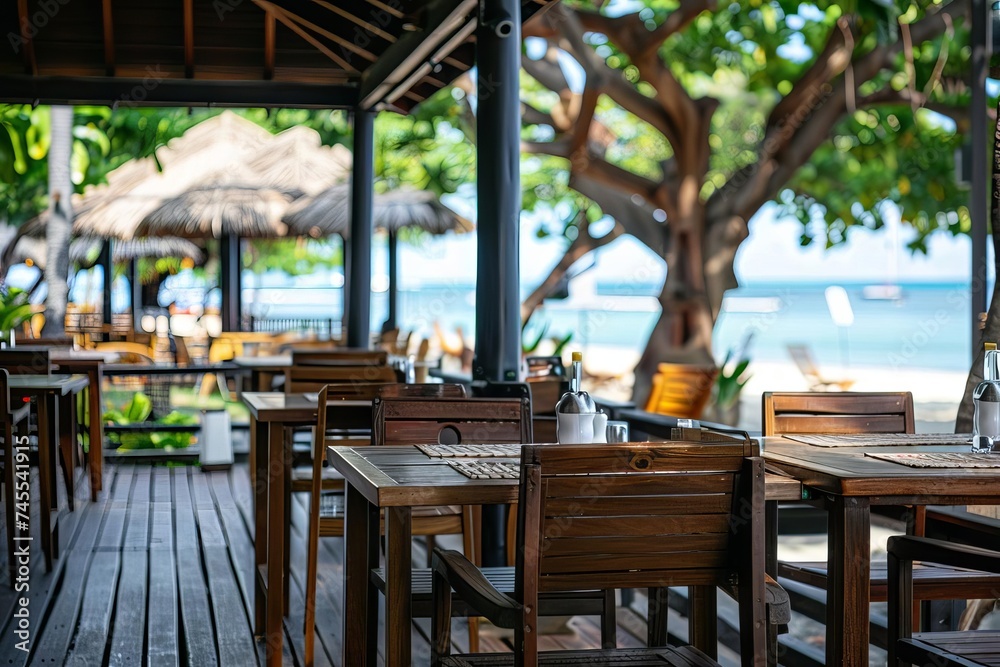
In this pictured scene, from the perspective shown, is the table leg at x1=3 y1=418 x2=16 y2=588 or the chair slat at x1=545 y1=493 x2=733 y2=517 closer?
the chair slat at x1=545 y1=493 x2=733 y2=517

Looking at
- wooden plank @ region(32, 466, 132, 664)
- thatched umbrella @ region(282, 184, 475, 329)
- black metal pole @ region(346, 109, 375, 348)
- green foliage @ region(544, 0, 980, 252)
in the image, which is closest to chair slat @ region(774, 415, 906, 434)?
wooden plank @ region(32, 466, 132, 664)

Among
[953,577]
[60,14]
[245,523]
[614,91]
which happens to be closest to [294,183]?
[614,91]

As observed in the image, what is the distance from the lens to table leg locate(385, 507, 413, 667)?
227 centimetres

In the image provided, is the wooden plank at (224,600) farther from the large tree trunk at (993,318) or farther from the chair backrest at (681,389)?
the large tree trunk at (993,318)

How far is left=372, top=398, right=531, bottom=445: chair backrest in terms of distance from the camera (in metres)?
3.15

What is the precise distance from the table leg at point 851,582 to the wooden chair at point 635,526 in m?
0.33

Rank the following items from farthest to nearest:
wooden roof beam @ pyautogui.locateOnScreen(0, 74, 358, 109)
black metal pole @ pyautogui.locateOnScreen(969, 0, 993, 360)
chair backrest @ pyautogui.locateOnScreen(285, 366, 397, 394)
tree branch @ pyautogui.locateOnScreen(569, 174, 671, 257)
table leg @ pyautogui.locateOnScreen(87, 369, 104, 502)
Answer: tree branch @ pyautogui.locateOnScreen(569, 174, 671, 257) → table leg @ pyautogui.locateOnScreen(87, 369, 104, 502) → wooden roof beam @ pyautogui.locateOnScreen(0, 74, 358, 109) → black metal pole @ pyautogui.locateOnScreen(969, 0, 993, 360) → chair backrest @ pyautogui.locateOnScreen(285, 366, 397, 394)

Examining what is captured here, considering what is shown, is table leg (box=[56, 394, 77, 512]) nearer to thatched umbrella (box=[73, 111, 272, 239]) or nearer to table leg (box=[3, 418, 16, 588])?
table leg (box=[3, 418, 16, 588])

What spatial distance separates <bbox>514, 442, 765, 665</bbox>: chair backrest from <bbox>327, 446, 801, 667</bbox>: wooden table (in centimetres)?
27

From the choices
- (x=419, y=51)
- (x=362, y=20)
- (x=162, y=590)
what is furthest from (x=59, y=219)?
(x=162, y=590)

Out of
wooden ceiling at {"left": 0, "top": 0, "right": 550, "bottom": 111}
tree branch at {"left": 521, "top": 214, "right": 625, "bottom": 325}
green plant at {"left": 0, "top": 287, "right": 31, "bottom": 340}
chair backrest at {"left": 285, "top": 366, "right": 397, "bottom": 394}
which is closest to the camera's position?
chair backrest at {"left": 285, "top": 366, "right": 397, "bottom": 394}

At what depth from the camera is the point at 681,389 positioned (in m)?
5.82

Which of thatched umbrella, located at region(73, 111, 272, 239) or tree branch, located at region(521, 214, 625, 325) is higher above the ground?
thatched umbrella, located at region(73, 111, 272, 239)

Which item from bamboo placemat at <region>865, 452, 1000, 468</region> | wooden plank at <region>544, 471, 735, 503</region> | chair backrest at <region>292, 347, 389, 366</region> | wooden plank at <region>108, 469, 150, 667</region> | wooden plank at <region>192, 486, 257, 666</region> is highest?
chair backrest at <region>292, 347, 389, 366</region>
